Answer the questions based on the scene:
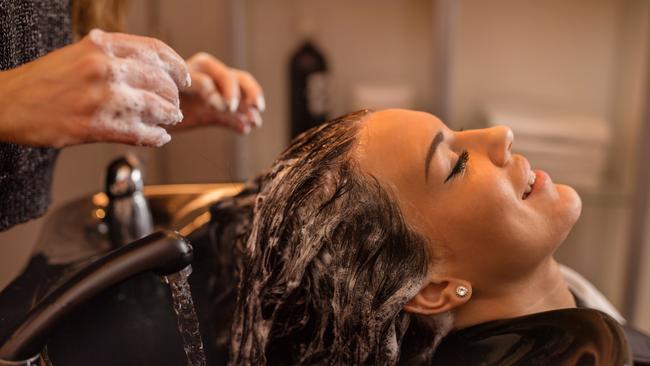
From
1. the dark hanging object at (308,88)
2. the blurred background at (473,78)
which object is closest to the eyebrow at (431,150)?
the blurred background at (473,78)

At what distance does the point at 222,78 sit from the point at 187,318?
1.54ft

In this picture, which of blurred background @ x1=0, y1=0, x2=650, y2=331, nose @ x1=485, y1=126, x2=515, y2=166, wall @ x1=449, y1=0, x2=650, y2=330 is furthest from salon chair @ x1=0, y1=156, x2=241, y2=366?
wall @ x1=449, y1=0, x2=650, y2=330

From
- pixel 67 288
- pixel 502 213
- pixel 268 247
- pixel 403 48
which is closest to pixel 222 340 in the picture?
pixel 268 247

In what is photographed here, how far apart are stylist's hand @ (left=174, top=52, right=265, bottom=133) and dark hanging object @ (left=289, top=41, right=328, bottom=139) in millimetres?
1126

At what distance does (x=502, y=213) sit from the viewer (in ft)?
2.59

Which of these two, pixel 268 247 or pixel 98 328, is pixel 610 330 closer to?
pixel 268 247

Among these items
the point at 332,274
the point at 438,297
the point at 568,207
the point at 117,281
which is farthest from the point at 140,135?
the point at 568,207

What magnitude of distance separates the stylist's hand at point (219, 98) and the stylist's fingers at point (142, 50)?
39 cm

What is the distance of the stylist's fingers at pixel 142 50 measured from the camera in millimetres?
609

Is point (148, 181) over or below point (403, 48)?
below

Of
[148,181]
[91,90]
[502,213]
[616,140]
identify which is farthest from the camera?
[148,181]

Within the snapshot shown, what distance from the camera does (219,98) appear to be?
3.55 ft

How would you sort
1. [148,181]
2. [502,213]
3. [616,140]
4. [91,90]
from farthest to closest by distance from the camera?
[148,181] < [616,140] < [502,213] < [91,90]

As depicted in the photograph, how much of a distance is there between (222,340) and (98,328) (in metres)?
0.15
